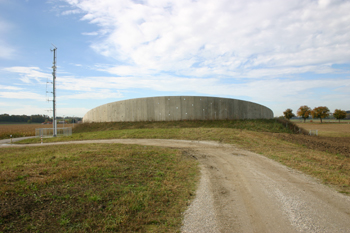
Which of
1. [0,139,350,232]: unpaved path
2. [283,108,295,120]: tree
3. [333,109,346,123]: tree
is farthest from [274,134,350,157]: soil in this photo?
[333,109,346,123]: tree

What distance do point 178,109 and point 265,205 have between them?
25.6 metres

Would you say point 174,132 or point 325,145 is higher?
point 174,132

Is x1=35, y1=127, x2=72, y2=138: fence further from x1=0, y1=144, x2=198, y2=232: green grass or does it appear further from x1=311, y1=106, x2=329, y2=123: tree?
x1=311, y1=106, x2=329, y2=123: tree

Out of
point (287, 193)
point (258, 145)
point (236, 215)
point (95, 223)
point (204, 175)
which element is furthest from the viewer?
point (258, 145)

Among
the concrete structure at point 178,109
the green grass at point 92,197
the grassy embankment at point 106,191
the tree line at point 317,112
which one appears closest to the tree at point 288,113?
the tree line at point 317,112

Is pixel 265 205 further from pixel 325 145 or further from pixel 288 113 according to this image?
pixel 288 113

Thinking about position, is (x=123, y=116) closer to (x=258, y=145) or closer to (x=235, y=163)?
(x=258, y=145)

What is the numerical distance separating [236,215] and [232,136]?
1495cm

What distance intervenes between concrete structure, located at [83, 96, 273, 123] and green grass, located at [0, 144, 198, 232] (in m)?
22.2

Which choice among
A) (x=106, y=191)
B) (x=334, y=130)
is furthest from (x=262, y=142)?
(x=334, y=130)

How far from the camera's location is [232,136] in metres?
18.6

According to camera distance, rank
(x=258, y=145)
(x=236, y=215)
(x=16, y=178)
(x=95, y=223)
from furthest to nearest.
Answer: (x=258, y=145) → (x=16, y=178) → (x=236, y=215) → (x=95, y=223)

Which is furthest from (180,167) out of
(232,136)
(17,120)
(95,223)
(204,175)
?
(17,120)

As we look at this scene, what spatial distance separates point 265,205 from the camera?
4738 mm
